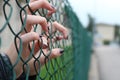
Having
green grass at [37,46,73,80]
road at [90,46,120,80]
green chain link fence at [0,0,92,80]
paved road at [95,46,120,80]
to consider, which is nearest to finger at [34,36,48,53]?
green chain link fence at [0,0,92,80]

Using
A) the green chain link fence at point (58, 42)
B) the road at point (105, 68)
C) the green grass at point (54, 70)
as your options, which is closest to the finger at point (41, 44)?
the green chain link fence at point (58, 42)

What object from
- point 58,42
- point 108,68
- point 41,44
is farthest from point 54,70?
point 108,68

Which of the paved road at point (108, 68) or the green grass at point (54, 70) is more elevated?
the green grass at point (54, 70)

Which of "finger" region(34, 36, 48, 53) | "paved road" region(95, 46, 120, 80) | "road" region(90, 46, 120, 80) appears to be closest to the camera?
"finger" region(34, 36, 48, 53)

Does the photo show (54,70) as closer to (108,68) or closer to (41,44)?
(41,44)

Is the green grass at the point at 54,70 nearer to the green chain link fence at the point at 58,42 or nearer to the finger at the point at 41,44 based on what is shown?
the green chain link fence at the point at 58,42

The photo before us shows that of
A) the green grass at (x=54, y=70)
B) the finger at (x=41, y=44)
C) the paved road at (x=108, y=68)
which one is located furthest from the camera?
the paved road at (x=108, y=68)

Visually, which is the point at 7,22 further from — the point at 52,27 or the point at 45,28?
the point at 52,27

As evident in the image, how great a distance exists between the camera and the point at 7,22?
1292 millimetres

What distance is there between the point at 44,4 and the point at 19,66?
0.27 m

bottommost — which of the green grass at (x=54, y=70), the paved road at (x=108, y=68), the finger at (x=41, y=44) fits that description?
the paved road at (x=108, y=68)

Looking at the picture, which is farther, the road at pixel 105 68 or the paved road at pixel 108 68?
the paved road at pixel 108 68

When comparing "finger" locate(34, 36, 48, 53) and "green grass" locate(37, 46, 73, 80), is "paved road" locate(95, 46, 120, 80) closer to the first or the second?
"green grass" locate(37, 46, 73, 80)

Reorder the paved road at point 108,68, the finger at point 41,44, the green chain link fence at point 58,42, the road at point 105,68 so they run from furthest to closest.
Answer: the paved road at point 108,68 → the road at point 105,68 → the finger at point 41,44 → the green chain link fence at point 58,42
